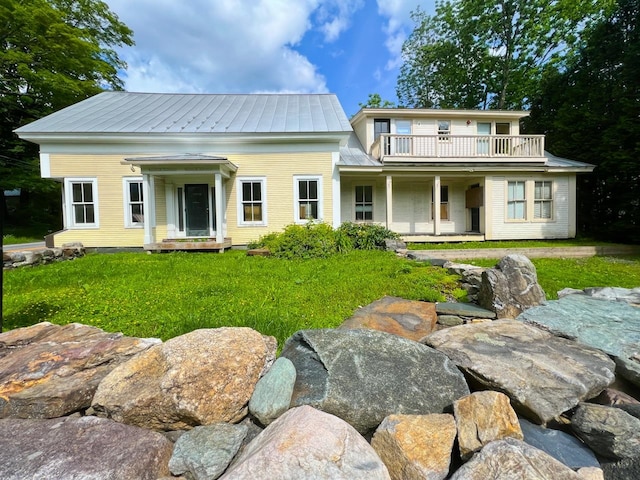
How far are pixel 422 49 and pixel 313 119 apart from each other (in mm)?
19862

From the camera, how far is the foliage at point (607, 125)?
11.6 m

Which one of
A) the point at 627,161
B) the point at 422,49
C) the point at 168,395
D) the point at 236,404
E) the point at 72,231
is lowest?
the point at 236,404

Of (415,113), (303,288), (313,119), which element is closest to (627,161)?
(415,113)

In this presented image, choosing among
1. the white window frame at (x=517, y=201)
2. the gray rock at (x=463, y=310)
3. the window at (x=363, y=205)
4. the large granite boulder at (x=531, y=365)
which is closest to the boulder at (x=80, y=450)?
the large granite boulder at (x=531, y=365)

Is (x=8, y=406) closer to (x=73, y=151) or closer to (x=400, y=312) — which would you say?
(x=400, y=312)

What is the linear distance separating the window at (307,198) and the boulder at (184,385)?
29.6 feet

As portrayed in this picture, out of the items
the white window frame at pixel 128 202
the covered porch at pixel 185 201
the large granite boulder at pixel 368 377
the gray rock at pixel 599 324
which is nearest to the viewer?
the large granite boulder at pixel 368 377

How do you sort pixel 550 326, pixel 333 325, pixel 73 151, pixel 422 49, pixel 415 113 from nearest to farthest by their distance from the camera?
pixel 550 326, pixel 333 325, pixel 73 151, pixel 415 113, pixel 422 49

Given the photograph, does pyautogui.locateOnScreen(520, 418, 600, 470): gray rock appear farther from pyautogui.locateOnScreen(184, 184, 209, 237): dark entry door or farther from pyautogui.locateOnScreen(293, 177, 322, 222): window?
pyautogui.locateOnScreen(184, 184, 209, 237): dark entry door

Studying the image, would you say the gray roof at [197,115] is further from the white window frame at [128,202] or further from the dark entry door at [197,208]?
the dark entry door at [197,208]

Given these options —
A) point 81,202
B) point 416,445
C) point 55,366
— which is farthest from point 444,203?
point 81,202

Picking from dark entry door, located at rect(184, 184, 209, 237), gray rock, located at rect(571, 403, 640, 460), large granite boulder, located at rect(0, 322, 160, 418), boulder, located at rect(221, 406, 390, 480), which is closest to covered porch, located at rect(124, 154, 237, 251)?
dark entry door, located at rect(184, 184, 209, 237)

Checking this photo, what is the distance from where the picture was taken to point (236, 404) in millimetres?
2193

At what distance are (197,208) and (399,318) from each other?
9561mm
